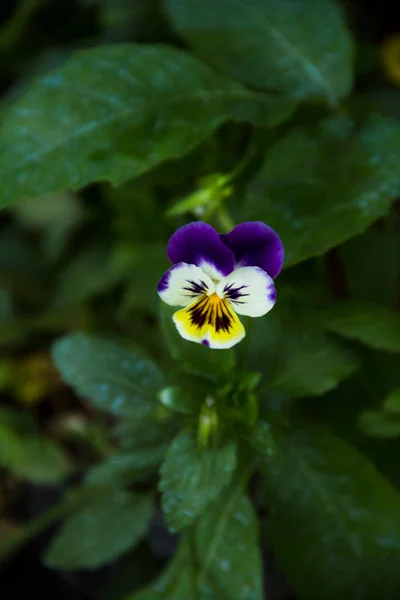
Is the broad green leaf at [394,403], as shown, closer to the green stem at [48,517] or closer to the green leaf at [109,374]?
the green leaf at [109,374]

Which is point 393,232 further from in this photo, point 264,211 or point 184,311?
point 184,311

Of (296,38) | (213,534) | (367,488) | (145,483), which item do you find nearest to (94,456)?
(145,483)

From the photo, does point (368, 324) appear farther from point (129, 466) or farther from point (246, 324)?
point (129, 466)

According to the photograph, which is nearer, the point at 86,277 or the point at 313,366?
the point at 313,366

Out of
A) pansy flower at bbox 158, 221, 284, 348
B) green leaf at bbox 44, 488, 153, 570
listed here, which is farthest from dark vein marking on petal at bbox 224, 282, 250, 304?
green leaf at bbox 44, 488, 153, 570

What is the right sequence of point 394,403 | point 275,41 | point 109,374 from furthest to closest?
point 275,41 < point 109,374 < point 394,403

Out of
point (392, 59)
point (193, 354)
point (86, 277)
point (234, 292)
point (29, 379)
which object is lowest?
point (29, 379)

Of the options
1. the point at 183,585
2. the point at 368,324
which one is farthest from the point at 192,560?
the point at 368,324
